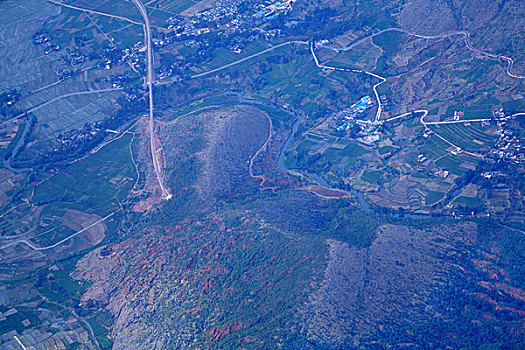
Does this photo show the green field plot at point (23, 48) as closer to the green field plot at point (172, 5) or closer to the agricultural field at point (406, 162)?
the green field plot at point (172, 5)

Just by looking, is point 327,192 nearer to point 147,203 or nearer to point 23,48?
point 147,203

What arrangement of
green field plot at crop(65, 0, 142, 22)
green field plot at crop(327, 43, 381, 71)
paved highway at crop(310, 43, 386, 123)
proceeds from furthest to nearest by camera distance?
1. green field plot at crop(65, 0, 142, 22)
2. green field plot at crop(327, 43, 381, 71)
3. paved highway at crop(310, 43, 386, 123)

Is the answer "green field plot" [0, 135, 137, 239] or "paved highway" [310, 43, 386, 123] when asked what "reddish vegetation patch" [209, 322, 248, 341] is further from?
"paved highway" [310, 43, 386, 123]

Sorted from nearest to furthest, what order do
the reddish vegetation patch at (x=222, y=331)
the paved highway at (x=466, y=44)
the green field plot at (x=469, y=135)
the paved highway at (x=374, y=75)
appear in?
the reddish vegetation patch at (x=222, y=331)
the green field plot at (x=469, y=135)
the paved highway at (x=466, y=44)
the paved highway at (x=374, y=75)

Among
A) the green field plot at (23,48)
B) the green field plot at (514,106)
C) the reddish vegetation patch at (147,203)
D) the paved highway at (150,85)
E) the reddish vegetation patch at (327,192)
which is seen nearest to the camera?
the reddish vegetation patch at (147,203)

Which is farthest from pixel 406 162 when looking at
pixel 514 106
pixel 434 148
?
pixel 514 106

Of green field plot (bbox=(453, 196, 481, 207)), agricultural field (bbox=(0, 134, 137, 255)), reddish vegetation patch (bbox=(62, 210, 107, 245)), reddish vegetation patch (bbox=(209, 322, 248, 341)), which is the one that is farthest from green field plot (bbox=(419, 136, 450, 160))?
reddish vegetation patch (bbox=(62, 210, 107, 245))

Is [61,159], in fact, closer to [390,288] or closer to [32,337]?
[32,337]

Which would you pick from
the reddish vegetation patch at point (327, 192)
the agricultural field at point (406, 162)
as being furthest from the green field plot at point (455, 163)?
the reddish vegetation patch at point (327, 192)
